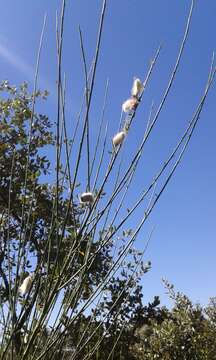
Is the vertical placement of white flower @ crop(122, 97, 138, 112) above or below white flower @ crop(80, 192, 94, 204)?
above

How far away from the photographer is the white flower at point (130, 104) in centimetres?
149

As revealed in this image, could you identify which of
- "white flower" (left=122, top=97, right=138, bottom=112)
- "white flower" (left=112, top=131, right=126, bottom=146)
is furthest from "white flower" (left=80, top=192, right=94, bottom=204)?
"white flower" (left=122, top=97, right=138, bottom=112)

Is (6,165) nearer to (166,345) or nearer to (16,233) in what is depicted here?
(16,233)

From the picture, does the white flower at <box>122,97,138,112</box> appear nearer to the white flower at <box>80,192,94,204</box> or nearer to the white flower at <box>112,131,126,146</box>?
the white flower at <box>112,131,126,146</box>

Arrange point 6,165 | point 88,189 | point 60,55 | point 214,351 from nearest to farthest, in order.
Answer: point 60,55 → point 88,189 → point 214,351 → point 6,165

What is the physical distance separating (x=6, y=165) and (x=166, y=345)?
3.48m

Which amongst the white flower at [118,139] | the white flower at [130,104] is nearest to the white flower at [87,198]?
the white flower at [118,139]

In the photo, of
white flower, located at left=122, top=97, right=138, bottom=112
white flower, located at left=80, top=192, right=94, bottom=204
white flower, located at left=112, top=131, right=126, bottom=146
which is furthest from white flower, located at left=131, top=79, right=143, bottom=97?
white flower, located at left=80, top=192, right=94, bottom=204

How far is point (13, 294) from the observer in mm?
1491

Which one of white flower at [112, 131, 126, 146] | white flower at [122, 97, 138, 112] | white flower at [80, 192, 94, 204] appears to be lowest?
white flower at [80, 192, 94, 204]

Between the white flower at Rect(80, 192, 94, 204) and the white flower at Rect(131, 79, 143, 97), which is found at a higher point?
the white flower at Rect(131, 79, 143, 97)

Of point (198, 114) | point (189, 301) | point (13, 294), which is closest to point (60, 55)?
point (198, 114)

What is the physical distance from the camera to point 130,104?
4.91 ft

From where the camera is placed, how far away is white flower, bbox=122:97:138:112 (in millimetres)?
1489
